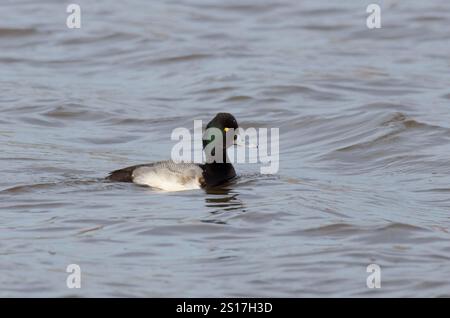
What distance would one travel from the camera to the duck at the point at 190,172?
42.7 feet

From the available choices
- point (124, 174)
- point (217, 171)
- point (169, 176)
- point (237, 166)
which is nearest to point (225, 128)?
point (217, 171)

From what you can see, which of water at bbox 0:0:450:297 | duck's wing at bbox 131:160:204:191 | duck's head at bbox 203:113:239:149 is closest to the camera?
water at bbox 0:0:450:297

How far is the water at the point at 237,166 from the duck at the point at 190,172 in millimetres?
131

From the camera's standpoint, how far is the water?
33.3 feet

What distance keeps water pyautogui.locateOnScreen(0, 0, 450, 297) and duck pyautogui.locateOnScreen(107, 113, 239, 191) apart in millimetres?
131

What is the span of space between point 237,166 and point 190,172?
5.52 feet

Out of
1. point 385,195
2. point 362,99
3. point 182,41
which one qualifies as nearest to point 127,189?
point 385,195
